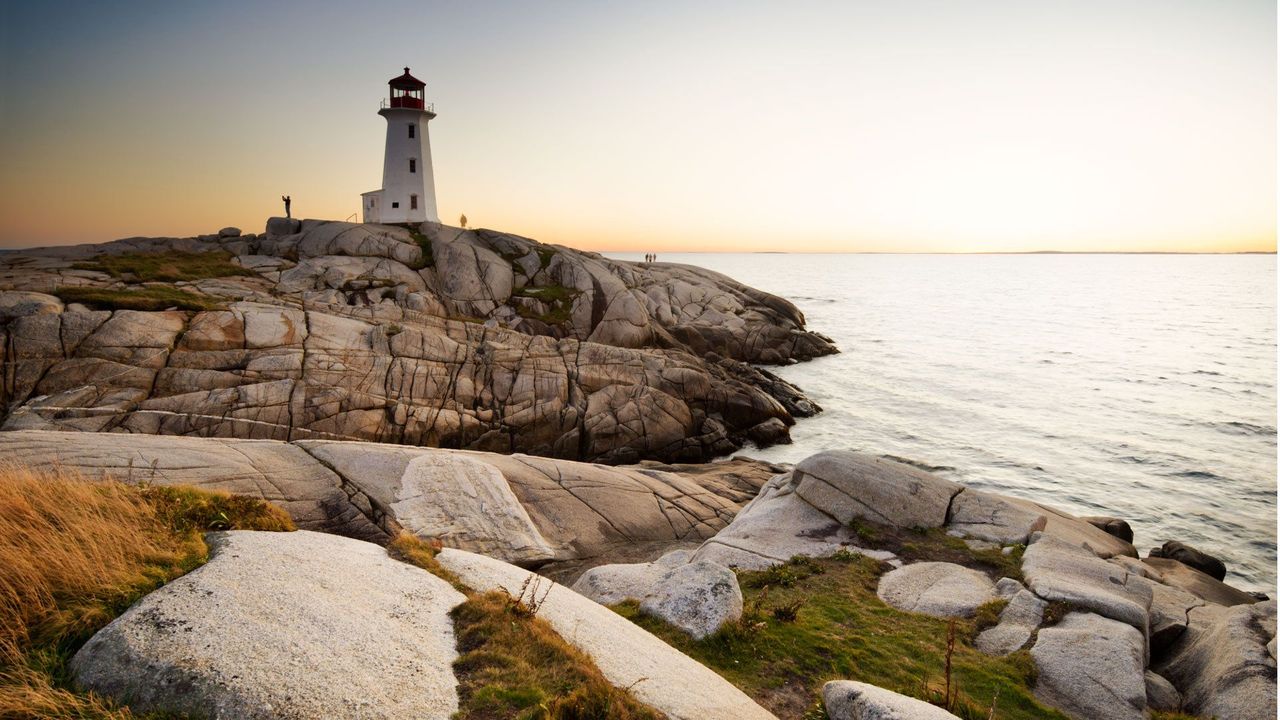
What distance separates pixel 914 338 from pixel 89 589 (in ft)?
312

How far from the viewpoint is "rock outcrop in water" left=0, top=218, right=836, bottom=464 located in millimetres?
28406

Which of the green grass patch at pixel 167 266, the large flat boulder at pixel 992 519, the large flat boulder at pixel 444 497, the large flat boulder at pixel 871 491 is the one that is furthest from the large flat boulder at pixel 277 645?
the green grass patch at pixel 167 266

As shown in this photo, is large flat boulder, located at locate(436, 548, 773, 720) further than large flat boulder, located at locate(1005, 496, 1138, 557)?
No

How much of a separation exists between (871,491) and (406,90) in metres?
69.6

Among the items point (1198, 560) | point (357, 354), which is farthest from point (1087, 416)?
point (357, 354)

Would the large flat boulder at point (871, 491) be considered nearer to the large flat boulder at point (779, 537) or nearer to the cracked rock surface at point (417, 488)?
the large flat boulder at point (779, 537)

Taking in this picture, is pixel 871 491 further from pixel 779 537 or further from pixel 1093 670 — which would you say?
pixel 1093 670

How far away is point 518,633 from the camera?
30.7ft

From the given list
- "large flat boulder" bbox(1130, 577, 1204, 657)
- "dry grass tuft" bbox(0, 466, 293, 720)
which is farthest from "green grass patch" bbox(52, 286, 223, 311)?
Answer: "large flat boulder" bbox(1130, 577, 1204, 657)

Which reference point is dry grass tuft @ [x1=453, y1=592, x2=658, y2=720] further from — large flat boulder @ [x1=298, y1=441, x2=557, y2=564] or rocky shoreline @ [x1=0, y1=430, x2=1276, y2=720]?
large flat boulder @ [x1=298, y1=441, x2=557, y2=564]

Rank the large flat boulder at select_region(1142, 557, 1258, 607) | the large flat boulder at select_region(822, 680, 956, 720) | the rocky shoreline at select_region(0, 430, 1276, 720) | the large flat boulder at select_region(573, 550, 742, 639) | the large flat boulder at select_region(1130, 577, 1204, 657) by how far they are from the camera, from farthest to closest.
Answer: the large flat boulder at select_region(1142, 557, 1258, 607), the large flat boulder at select_region(1130, 577, 1204, 657), the large flat boulder at select_region(573, 550, 742, 639), the rocky shoreline at select_region(0, 430, 1276, 720), the large flat boulder at select_region(822, 680, 956, 720)

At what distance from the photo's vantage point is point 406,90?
6869 centimetres

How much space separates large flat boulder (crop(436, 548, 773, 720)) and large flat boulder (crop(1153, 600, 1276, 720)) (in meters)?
9.19

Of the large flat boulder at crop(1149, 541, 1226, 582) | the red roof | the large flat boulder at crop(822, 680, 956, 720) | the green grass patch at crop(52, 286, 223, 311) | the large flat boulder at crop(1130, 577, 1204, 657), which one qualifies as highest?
the red roof
